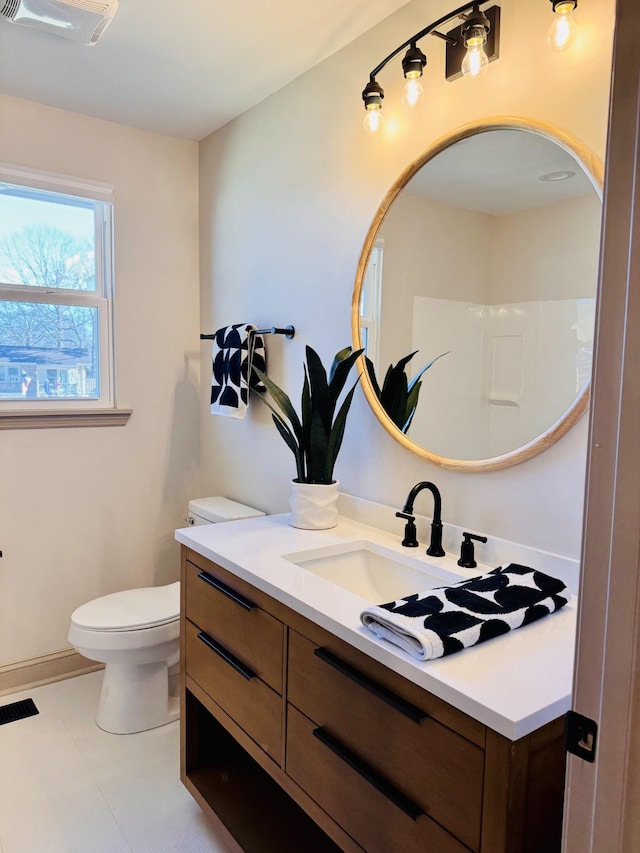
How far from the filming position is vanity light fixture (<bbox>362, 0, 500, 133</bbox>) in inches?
58.5

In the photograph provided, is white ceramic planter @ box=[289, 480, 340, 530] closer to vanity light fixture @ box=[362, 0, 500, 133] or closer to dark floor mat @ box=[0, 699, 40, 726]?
vanity light fixture @ box=[362, 0, 500, 133]

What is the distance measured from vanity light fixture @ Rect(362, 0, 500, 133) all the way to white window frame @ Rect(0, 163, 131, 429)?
4.70ft

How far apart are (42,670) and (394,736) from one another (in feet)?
7.07

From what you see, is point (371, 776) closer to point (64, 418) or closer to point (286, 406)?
point (286, 406)

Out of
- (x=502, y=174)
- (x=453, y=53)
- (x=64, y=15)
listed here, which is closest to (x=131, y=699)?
(x=502, y=174)

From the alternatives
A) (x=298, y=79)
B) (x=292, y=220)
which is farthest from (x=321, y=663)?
(x=298, y=79)

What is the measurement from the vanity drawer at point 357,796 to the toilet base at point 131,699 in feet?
3.75

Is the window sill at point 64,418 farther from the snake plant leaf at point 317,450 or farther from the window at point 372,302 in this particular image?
the window at point 372,302

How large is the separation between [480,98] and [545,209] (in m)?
0.39

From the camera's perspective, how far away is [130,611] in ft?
7.57

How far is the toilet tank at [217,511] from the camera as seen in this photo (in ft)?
8.25

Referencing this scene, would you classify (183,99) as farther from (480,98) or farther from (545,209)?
(545,209)

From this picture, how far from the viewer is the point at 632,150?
637 millimetres

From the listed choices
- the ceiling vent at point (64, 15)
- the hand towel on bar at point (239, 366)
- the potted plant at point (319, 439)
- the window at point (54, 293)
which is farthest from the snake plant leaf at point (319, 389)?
the window at point (54, 293)
